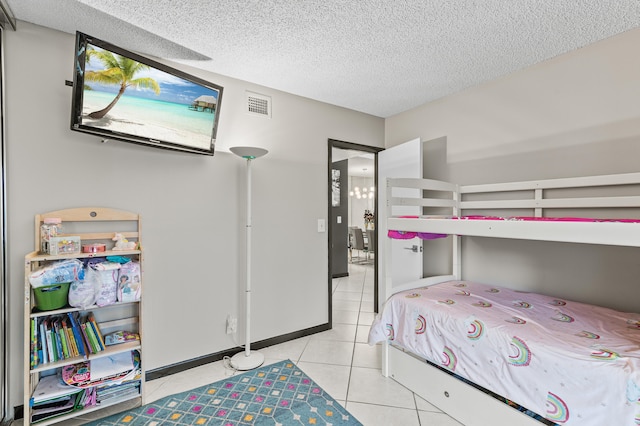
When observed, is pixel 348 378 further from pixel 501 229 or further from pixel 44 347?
pixel 44 347

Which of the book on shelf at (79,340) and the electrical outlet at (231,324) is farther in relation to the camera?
the electrical outlet at (231,324)

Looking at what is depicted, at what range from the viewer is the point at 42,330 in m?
1.58

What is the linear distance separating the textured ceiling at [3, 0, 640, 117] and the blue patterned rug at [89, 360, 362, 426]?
2.26 metres

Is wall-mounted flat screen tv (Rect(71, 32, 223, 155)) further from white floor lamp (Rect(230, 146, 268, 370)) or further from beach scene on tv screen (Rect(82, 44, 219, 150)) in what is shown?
white floor lamp (Rect(230, 146, 268, 370))

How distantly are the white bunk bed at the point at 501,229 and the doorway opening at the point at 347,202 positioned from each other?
0.99m

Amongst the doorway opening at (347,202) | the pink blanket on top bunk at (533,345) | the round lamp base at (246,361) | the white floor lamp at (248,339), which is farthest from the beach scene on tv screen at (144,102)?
the pink blanket on top bunk at (533,345)

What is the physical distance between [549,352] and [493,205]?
4.49ft

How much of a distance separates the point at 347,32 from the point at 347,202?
13.3ft

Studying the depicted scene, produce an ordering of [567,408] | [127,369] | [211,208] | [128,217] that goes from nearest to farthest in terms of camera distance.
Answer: [567,408] < [127,369] < [128,217] < [211,208]

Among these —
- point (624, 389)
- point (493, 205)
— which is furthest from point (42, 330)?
point (493, 205)

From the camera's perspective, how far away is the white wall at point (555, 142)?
6.05 ft

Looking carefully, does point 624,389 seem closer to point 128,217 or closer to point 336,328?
point 336,328

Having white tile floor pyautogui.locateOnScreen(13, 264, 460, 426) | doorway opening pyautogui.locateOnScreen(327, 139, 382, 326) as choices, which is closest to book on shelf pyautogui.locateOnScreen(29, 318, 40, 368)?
white tile floor pyautogui.locateOnScreen(13, 264, 460, 426)

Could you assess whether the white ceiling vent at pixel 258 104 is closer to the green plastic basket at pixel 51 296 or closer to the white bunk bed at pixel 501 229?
the white bunk bed at pixel 501 229
